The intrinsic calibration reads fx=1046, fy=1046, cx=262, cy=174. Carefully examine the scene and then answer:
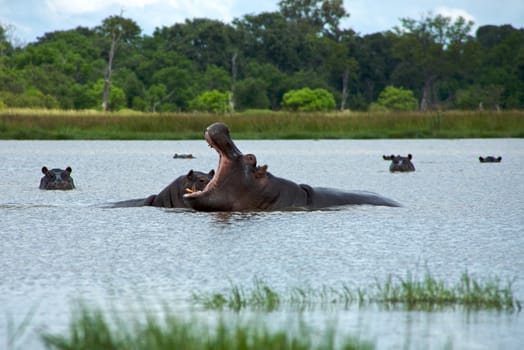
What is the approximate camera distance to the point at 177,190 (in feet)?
27.5

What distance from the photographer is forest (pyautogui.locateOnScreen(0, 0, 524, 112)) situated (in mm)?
55281

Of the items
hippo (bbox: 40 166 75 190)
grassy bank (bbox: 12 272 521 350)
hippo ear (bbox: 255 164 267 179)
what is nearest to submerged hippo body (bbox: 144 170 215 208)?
hippo ear (bbox: 255 164 267 179)

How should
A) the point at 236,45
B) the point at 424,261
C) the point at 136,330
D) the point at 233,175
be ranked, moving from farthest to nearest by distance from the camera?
the point at 236,45 → the point at 233,175 → the point at 424,261 → the point at 136,330

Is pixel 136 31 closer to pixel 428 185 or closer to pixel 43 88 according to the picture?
pixel 43 88

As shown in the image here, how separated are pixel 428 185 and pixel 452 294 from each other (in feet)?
25.0

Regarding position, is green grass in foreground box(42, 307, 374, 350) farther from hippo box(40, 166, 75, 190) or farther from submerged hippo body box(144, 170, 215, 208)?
hippo box(40, 166, 75, 190)

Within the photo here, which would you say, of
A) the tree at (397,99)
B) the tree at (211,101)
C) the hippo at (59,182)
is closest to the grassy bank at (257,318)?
the hippo at (59,182)

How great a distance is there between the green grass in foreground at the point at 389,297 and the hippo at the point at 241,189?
270 cm

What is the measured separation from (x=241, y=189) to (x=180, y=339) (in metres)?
4.59

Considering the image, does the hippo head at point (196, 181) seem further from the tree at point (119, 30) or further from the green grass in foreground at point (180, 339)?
the tree at point (119, 30)

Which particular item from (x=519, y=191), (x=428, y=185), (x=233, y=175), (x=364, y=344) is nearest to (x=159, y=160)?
(x=428, y=185)

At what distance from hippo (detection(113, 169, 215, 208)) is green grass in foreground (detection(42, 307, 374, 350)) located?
4.24 m

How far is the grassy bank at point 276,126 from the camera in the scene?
2902cm

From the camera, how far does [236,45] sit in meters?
65.8
